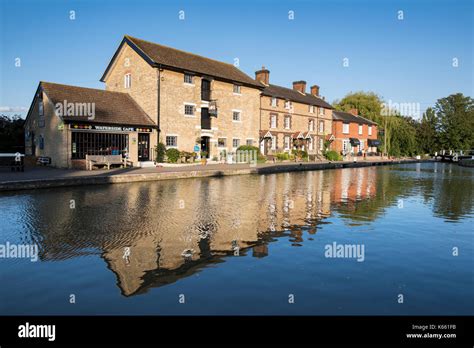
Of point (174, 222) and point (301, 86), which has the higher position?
point (301, 86)

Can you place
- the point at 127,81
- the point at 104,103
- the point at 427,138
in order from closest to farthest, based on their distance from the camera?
the point at 104,103 → the point at 127,81 → the point at 427,138

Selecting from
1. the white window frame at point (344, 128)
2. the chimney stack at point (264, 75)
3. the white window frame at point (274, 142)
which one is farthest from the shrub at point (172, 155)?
the white window frame at point (344, 128)

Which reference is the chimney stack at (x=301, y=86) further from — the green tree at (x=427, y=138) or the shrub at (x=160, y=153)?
the green tree at (x=427, y=138)

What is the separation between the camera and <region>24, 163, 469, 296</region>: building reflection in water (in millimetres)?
6539

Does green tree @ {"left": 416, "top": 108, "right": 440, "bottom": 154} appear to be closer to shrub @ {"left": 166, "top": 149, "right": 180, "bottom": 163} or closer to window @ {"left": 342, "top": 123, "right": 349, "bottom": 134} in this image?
window @ {"left": 342, "top": 123, "right": 349, "bottom": 134}

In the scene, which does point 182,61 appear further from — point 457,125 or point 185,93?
point 457,125

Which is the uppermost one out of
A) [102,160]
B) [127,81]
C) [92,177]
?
[127,81]

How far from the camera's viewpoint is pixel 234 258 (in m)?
6.73

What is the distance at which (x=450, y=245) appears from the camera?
8.02m
